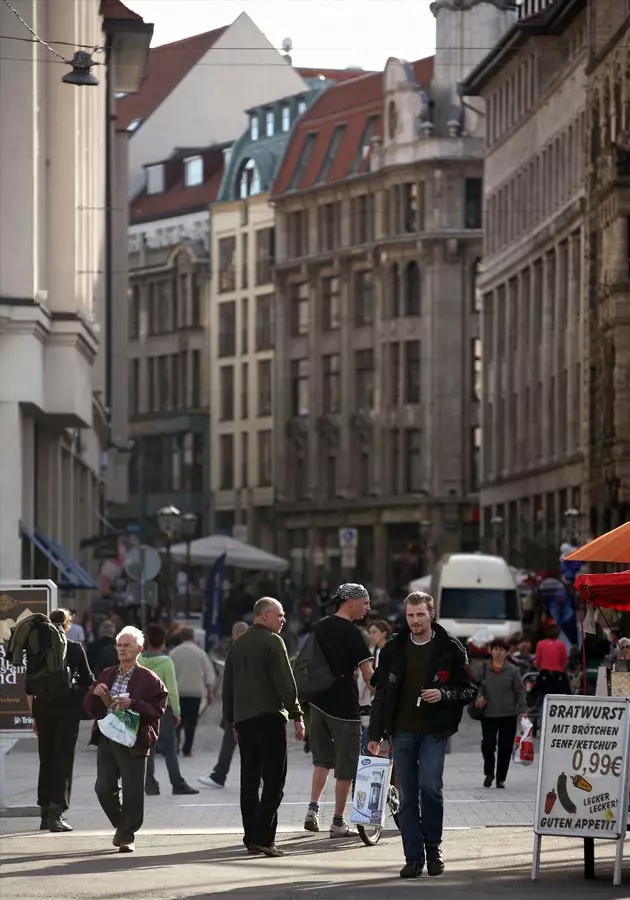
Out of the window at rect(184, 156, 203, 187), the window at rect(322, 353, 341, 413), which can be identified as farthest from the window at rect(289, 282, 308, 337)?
the window at rect(184, 156, 203, 187)

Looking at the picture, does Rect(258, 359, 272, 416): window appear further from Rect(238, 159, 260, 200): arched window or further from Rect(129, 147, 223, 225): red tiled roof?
Rect(129, 147, 223, 225): red tiled roof

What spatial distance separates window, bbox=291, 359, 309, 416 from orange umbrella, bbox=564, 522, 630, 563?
282 feet

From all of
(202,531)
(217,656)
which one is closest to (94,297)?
(217,656)

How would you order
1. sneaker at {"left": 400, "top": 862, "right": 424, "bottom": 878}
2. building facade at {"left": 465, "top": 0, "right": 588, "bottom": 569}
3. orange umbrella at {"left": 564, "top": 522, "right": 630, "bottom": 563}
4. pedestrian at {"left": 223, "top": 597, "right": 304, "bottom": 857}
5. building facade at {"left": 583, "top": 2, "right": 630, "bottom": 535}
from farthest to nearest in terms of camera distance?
building facade at {"left": 465, "top": 0, "right": 588, "bottom": 569}
building facade at {"left": 583, "top": 2, "right": 630, "bottom": 535}
orange umbrella at {"left": 564, "top": 522, "right": 630, "bottom": 563}
pedestrian at {"left": 223, "top": 597, "right": 304, "bottom": 857}
sneaker at {"left": 400, "top": 862, "right": 424, "bottom": 878}

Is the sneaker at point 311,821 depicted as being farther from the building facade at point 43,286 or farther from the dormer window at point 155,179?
the dormer window at point 155,179

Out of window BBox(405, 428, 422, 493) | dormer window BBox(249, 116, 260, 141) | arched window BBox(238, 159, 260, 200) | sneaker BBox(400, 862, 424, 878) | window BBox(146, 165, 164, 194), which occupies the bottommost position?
sneaker BBox(400, 862, 424, 878)

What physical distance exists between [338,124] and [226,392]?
47.2 feet

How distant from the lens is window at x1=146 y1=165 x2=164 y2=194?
11325cm

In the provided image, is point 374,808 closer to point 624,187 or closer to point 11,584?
point 11,584

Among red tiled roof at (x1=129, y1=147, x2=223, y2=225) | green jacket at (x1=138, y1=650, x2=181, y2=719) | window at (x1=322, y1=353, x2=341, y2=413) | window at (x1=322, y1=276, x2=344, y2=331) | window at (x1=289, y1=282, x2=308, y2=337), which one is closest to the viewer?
green jacket at (x1=138, y1=650, x2=181, y2=719)

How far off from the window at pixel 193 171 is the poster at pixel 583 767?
97808mm

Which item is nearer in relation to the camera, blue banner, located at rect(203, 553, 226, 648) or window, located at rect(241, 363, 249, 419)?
blue banner, located at rect(203, 553, 226, 648)

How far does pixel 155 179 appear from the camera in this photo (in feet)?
373

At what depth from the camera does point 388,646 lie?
52.0 feet
